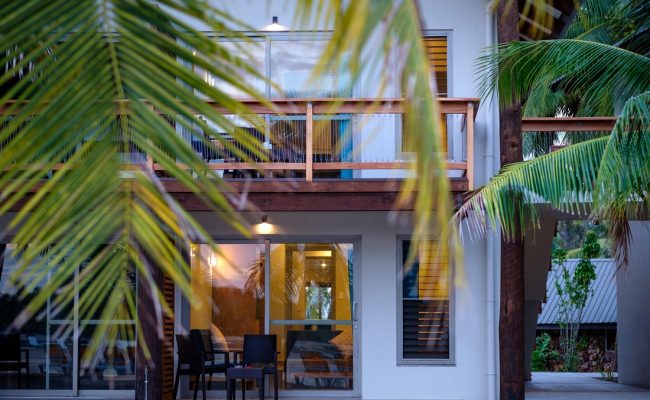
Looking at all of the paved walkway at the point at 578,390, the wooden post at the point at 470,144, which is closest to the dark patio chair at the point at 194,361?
the wooden post at the point at 470,144

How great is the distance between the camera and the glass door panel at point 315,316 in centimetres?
1228

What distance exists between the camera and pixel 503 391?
10.8m

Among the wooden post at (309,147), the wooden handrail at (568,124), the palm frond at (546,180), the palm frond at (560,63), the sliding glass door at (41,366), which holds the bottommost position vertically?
the sliding glass door at (41,366)

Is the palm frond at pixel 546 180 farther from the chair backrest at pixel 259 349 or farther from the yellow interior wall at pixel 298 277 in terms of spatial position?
the yellow interior wall at pixel 298 277

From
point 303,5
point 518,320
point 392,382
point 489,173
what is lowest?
point 392,382

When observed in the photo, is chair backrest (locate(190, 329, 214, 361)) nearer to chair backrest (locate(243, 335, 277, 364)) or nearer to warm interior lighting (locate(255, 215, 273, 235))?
chair backrest (locate(243, 335, 277, 364))

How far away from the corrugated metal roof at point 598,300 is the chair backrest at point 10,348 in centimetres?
1381

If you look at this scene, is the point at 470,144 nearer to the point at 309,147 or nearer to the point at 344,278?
the point at 309,147

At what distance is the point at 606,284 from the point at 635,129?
1622 cm

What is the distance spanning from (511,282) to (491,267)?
3.48 ft

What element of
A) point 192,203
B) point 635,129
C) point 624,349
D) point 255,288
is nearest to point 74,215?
point 635,129

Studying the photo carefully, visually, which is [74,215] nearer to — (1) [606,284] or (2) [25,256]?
(2) [25,256]

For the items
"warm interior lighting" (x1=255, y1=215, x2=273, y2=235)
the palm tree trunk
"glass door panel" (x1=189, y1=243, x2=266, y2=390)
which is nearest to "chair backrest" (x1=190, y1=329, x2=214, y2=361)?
"glass door panel" (x1=189, y1=243, x2=266, y2=390)

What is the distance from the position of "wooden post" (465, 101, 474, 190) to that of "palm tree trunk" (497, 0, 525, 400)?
34 cm
